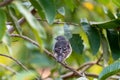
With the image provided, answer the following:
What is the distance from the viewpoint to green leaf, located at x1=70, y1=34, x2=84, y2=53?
1.27 m

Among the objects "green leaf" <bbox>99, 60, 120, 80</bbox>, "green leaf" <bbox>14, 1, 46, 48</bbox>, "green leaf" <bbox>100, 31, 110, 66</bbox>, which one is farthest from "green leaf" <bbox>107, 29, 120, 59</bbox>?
"green leaf" <bbox>14, 1, 46, 48</bbox>

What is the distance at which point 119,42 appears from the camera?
123cm

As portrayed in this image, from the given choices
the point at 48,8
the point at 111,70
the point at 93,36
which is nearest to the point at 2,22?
the point at 48,8

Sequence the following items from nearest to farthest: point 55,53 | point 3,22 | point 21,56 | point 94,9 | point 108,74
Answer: point 3,22, point 108,74, point 55,53, point 21,56, point 94,9

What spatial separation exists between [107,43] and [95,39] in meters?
0.05

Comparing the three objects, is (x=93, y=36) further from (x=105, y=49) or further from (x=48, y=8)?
(x=48, y=8)

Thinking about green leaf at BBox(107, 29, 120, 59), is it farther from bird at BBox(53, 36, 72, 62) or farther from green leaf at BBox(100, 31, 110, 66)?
bird at BBox(53, 36, 72, 62)

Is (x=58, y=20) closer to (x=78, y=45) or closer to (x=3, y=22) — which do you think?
(x=78, y=45)

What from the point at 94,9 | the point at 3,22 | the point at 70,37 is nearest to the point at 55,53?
the point at 70,37

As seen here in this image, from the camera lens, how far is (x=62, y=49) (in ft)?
3.81

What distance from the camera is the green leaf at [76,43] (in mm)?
1271

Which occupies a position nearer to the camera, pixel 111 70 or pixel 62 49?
pixel 111 70

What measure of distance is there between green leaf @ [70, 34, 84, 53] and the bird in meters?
0.08

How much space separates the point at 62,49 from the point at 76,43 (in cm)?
13
